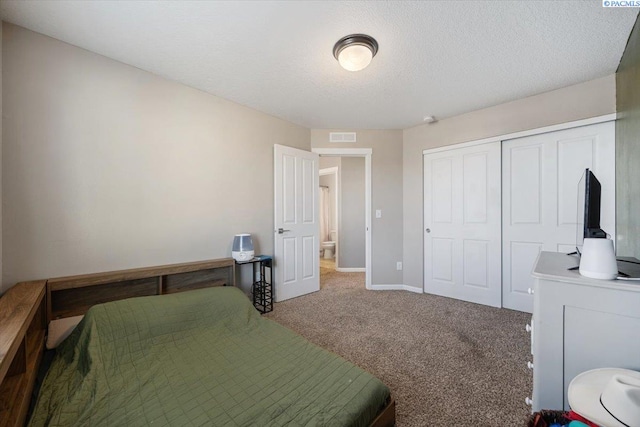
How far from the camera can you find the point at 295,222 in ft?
11.1

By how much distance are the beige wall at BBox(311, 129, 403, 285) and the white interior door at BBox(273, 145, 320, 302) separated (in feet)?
2.93

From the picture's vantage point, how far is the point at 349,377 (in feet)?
4.06

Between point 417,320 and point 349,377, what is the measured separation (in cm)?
166

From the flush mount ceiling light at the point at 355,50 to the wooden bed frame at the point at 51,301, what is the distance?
2149mm

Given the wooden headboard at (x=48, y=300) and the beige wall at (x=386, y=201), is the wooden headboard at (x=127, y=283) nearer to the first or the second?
the wooden headboard at (x=48, y=300)

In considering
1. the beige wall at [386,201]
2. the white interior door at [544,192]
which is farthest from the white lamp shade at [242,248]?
the white interior door at [544,192]

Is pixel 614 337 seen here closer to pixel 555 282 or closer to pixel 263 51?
pixel 555 282

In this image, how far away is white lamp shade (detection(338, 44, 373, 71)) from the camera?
1.82 m

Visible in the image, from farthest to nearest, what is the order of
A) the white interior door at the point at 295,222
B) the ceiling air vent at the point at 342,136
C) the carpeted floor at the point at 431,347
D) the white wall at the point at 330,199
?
the white wall at the point at 330,199
the ceiling air vent at the point at 342,136
the white interior door at the point at 295,222
the carpeted floor at the point at 431,347

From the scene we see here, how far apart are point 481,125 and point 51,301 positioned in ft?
14.6

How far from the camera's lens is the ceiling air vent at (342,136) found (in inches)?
146

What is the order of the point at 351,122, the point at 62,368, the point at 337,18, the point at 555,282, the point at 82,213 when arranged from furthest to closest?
the point at 351,122
the point at 82,213
the point at 337,18
the point at 62,368
the point at 555,282

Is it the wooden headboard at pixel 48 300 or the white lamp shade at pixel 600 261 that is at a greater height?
the white lamp shade at pixel 600 261

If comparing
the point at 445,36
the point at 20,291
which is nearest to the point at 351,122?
the point at 445,36
